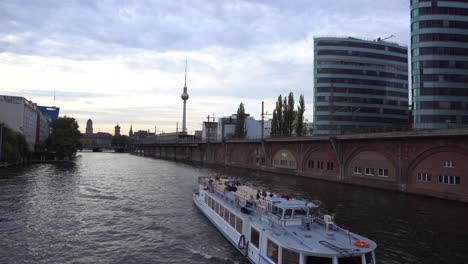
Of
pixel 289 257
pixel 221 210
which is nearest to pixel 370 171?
pixel 221 210

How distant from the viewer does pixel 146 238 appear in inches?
1062

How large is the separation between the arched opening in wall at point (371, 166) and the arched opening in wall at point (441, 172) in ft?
12.2

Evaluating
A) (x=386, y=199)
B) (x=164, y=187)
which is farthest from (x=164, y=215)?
(x=386, y=199)

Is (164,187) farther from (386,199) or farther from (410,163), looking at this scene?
(410,163)

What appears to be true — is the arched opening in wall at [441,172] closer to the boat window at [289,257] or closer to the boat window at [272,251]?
the boat window at [272,251]

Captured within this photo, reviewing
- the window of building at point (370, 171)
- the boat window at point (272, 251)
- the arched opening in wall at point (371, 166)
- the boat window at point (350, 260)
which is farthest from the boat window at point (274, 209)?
the window of building at point (370, 171)

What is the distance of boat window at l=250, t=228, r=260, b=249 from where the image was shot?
69.3ft

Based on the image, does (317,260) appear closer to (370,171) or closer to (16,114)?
(370,171)

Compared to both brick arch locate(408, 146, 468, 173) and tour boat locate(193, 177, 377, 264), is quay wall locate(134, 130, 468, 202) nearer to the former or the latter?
brick arch locate(408, 146, 468, 173)

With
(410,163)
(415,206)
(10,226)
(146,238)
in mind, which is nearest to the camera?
(146,238)

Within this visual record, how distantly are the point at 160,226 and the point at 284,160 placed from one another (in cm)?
5274

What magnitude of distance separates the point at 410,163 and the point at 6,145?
284 ft

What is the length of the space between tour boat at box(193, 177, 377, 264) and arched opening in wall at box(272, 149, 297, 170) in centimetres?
4749

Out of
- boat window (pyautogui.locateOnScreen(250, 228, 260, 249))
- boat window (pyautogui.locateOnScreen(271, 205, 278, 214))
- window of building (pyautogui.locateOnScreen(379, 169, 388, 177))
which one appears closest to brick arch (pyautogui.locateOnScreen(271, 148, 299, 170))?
window of building (pyautogui.locateOnScreen(379, 169, 388, 177))
